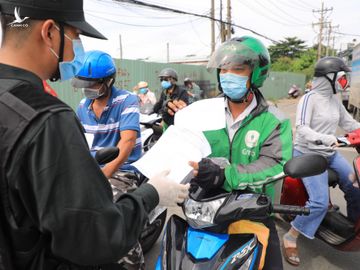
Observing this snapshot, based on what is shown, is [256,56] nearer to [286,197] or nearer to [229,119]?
[229,119]

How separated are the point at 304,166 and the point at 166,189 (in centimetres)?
74

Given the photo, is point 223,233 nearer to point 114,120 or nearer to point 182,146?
point 182,146

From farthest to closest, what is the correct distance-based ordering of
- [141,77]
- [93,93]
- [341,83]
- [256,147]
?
[141,77], [341,83], [93,93], [256,147]

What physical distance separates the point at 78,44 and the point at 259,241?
1.30m

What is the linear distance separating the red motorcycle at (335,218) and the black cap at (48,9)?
94.0 inches

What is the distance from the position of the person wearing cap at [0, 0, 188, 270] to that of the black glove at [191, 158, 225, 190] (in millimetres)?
569

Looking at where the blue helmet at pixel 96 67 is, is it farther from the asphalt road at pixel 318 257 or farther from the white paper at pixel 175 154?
the asphalt road at pixel 318 257

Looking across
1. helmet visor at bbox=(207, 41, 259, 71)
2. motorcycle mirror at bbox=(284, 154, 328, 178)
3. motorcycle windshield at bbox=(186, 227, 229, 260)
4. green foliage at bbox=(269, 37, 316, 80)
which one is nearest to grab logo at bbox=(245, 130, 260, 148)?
motorcycle mirror at bbox=(284, 154, 328, 178)

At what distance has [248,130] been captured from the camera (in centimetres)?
197

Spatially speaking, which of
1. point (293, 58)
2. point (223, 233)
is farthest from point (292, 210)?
point (293, 58)

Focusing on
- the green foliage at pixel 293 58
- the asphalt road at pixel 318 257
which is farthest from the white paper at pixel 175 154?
the green foliage at pixel 293 58

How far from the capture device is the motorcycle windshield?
160 centimetres

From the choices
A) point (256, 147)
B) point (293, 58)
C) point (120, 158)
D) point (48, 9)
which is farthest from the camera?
point (293, 58)

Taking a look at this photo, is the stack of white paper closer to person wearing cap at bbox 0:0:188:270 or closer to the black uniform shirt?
person wearing cap at bbox 0:0:188:270
